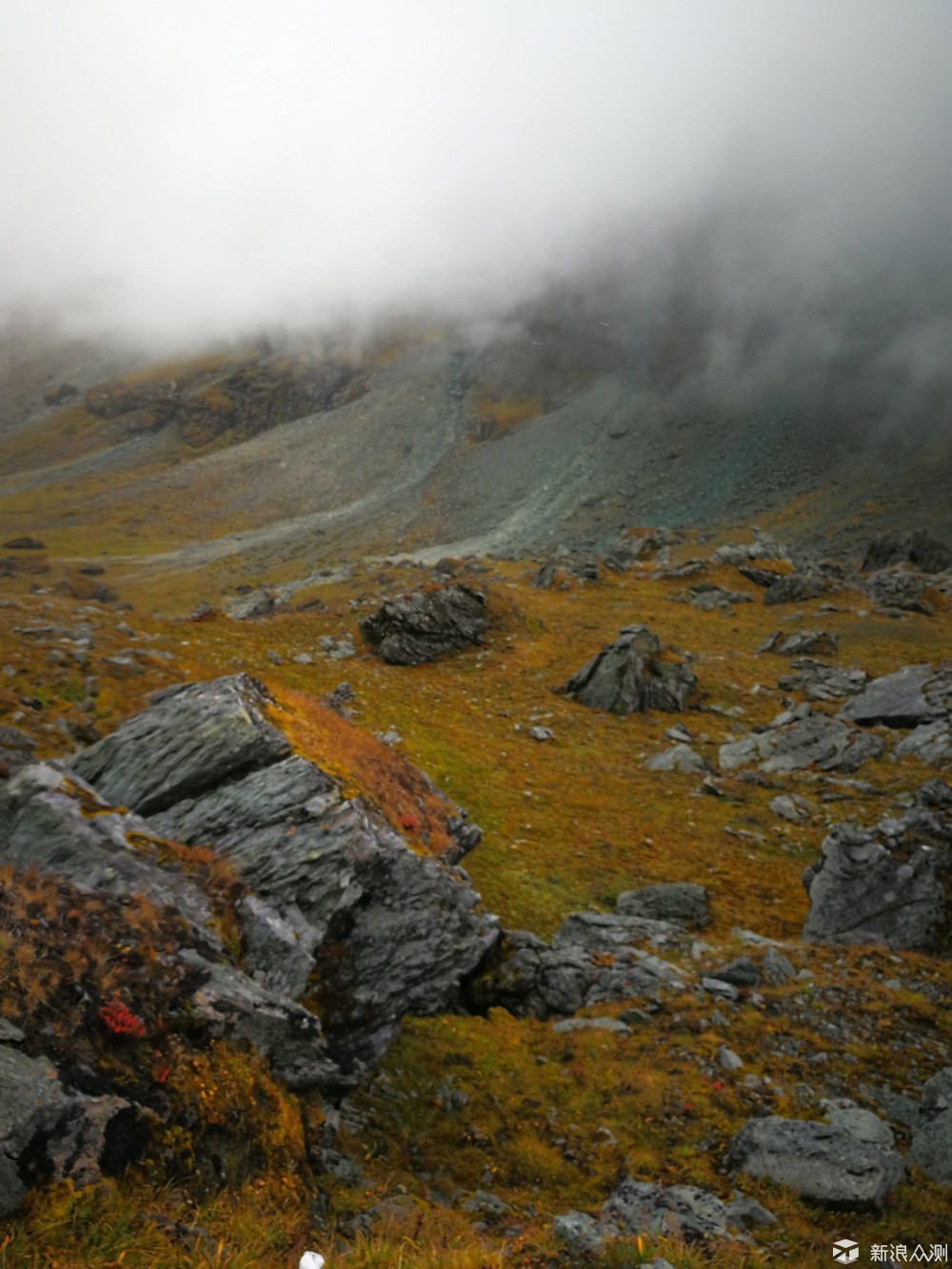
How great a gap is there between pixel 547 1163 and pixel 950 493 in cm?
10678

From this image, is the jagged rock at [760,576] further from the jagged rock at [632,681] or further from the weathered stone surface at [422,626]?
the weathered stone surface at [422,626]

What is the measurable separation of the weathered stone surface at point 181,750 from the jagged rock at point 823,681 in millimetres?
28855

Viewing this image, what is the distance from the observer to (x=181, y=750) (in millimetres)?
13547

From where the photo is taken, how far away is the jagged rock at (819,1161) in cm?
917

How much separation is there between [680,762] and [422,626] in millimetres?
16719

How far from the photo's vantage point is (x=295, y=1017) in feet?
28.9

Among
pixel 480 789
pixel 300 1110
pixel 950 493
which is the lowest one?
pixel 950 493

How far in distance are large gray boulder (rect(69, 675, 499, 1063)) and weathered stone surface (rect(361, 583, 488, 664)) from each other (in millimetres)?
23955

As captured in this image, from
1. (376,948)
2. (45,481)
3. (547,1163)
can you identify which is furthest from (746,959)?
(45,481)

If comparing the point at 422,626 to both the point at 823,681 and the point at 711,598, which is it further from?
the point at 711,598

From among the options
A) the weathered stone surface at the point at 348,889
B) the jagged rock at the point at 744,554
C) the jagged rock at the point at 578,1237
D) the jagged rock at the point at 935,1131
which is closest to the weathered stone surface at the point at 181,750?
the weathered stone surface at the point at 348,889

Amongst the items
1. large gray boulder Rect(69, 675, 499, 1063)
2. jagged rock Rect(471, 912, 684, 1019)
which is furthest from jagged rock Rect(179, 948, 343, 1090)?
jagged rock Rect(471, 912, 684, 1019)

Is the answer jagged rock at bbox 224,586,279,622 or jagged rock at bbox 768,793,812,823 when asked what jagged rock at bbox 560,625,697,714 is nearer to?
jagged rock at bbox 768,793,812,823

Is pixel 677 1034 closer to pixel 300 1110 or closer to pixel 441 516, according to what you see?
pixel 300 1110
